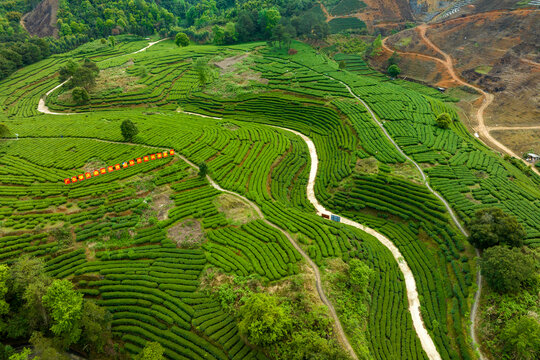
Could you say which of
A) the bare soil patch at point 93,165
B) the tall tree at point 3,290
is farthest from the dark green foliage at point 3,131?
the tall tree at point 3,290

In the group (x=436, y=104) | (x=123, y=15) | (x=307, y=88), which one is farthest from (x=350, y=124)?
(x=123, y=15)

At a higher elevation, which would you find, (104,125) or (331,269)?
(104,125)

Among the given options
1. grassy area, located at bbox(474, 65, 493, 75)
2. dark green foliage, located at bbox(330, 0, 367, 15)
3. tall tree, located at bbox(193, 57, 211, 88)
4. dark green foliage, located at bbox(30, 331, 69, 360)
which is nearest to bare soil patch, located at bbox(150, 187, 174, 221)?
Answer: dark green foliage, located at bbox(30, 331, 69, 360)

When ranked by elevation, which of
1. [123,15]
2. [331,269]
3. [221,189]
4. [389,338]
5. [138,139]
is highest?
[123,15]

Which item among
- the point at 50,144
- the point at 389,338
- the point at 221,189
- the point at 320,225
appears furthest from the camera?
the point at 50,144

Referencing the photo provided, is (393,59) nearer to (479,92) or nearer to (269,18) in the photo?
(479,92)

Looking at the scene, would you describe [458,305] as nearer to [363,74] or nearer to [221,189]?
[221,189]

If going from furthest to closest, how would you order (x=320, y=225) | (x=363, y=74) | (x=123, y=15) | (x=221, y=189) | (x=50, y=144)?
(x=123, y=15), (x=363, y=74), (x=50, y=144), (x=221, y=189), (x=320, y=225)

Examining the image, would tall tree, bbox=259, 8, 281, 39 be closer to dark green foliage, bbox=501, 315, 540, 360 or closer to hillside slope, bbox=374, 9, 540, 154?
hillside slope, bbox=374, 9, 540, 154

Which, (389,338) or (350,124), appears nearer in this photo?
(389,338)
